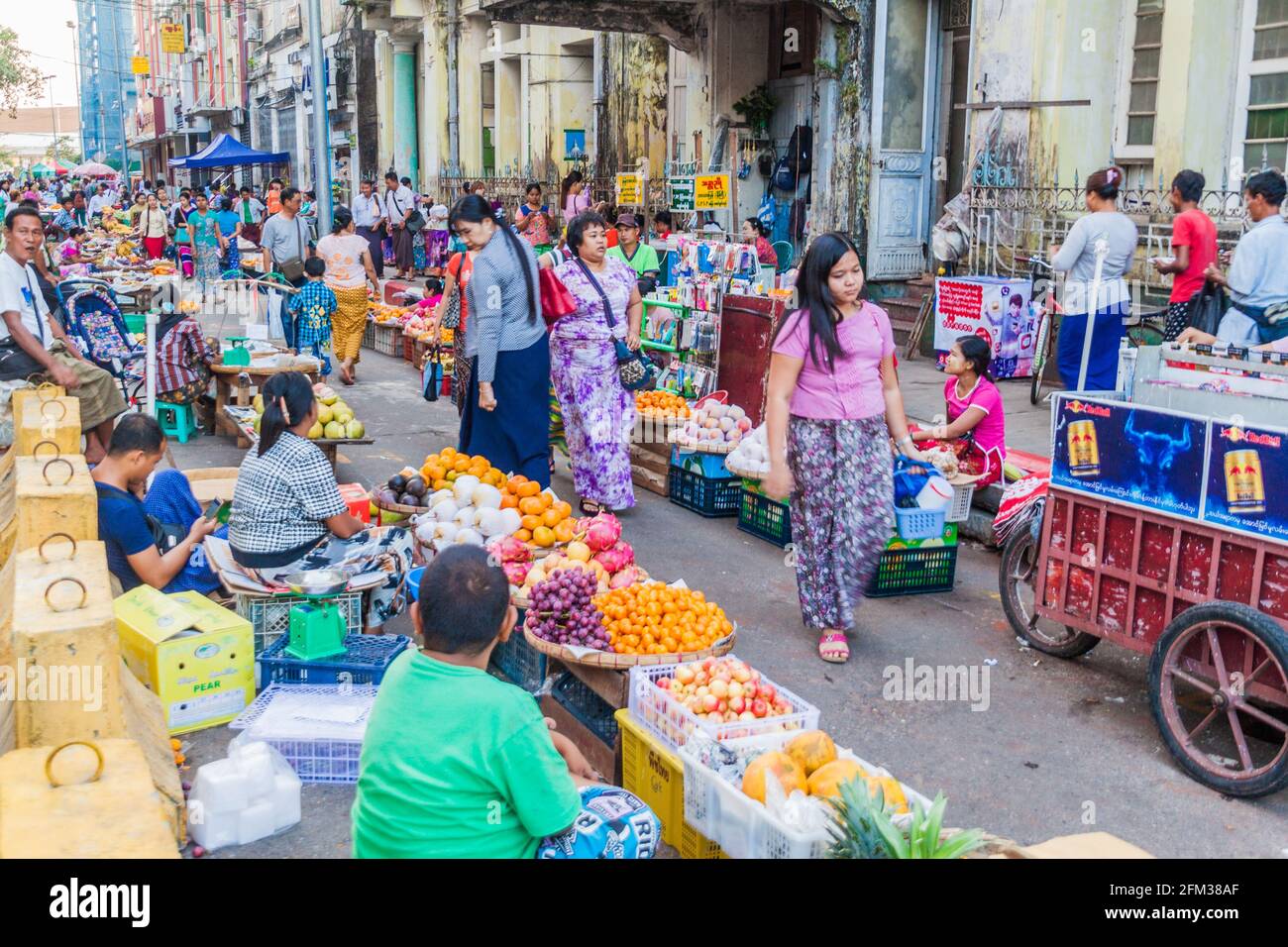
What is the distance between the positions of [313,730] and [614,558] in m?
1.78

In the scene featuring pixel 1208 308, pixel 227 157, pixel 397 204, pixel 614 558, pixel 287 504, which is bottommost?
pixel 614 558

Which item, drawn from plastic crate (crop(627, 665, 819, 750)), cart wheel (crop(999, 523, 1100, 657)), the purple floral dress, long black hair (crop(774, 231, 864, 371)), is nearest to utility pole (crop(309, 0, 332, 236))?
the purple floral dress

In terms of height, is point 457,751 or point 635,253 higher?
point 635,253

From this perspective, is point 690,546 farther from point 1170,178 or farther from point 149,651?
point 1170,178

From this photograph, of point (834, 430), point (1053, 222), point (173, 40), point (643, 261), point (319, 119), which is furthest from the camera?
point (173, 40)

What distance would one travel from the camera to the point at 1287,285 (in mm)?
7668

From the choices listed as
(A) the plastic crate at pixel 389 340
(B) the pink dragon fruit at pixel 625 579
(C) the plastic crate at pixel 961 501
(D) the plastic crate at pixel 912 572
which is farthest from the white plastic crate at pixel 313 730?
(A) the plastic crate at pixel 389 340

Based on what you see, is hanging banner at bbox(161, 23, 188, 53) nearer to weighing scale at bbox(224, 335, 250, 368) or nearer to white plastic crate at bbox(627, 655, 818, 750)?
weighing scale at bbox(224, 335, 250, 368)

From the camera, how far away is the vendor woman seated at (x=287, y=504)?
5.64 m

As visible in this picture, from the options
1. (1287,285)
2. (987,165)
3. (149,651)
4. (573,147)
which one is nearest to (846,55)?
(987,165)

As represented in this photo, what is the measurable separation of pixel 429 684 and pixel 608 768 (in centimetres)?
204

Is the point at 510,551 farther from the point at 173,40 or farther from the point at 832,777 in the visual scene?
the point at 173,40

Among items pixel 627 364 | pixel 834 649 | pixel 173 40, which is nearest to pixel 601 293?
pixel 627 364

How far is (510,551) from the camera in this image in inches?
240
